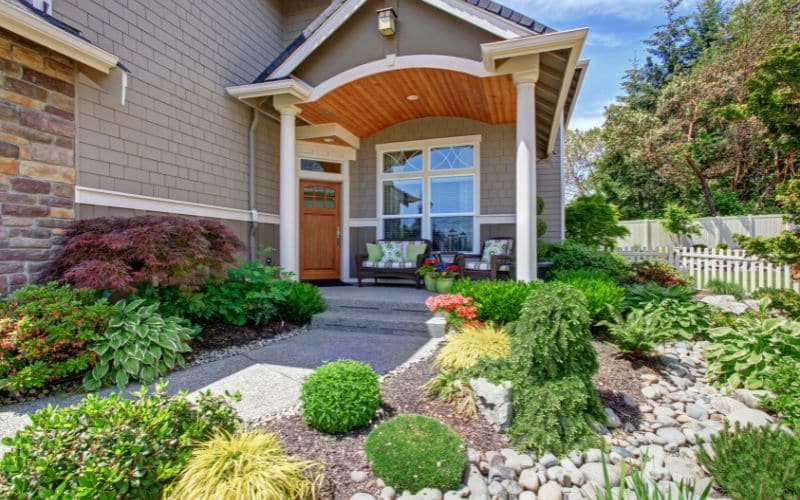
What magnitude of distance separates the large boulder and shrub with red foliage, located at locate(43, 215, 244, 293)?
2.94 metres

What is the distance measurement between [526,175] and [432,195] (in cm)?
266

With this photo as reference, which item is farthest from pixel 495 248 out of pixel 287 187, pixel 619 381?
pixel 619 381

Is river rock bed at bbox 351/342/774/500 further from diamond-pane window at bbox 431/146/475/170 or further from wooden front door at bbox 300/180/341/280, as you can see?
wooden front door at bbox 300/180/341/280

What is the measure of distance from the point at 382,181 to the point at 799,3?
1390cm

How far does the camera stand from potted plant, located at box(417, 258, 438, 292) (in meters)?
6.07

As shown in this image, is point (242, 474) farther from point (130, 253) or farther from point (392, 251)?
point (392, 251)

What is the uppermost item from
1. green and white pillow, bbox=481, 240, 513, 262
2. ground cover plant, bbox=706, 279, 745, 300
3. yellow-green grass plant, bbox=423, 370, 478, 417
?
green and white pillow, bbox=481, 240, 513, 262

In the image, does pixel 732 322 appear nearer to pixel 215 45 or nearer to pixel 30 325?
pixel 30 325

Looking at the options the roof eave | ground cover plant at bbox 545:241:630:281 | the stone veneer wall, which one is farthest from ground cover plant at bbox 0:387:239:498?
ground cover plant at bbox 545:241:630:281

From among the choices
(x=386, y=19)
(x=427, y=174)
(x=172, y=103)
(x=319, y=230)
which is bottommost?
(x=319, y=230)

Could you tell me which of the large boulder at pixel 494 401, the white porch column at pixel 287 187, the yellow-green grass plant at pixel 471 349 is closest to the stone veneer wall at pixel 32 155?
the white porch column at pixel 287 187

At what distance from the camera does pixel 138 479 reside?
1625mm

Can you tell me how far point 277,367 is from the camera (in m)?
3.60

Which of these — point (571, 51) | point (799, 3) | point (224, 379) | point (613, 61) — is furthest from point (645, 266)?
point (613, 61)
